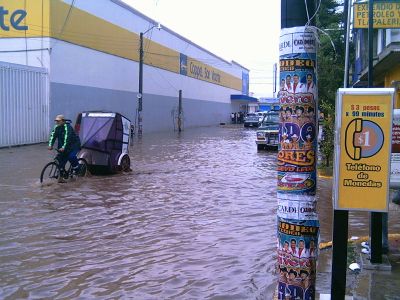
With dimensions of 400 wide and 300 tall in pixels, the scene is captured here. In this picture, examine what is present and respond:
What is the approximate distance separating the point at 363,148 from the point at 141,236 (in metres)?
4.44

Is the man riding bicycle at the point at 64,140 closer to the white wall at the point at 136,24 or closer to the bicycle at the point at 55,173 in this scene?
the bicycle at the point at 55,173

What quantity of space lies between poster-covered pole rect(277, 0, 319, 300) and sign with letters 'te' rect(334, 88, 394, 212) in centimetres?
36

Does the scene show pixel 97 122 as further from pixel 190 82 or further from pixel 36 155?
pixel 190 82

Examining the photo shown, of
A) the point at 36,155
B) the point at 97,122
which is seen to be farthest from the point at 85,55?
the point at 97,122

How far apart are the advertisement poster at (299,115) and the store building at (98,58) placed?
22070 millimetres

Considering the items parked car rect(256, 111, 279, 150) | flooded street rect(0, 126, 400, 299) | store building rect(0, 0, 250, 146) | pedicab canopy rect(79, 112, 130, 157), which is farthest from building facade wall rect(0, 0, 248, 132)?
flooded street rect(0, 126, 400, 299)

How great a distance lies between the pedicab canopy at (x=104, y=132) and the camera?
46.3ft

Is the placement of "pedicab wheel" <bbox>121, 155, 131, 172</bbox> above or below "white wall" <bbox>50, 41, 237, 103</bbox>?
below

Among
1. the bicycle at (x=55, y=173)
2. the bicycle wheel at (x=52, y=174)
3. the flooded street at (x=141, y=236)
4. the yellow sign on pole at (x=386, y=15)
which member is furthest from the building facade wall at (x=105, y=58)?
the yellow sign on pole at (x=386, y=15)

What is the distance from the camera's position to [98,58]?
33188mm

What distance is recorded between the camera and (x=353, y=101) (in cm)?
422

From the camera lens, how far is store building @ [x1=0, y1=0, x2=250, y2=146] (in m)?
27.4

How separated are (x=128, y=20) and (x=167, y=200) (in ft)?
98.4

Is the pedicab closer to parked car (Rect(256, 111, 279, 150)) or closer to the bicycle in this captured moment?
the bicycle
